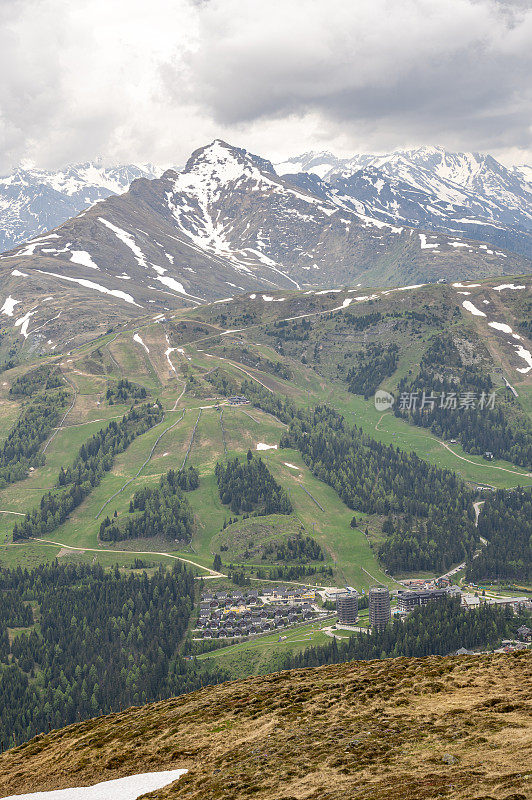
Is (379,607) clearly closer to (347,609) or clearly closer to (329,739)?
(347,609)

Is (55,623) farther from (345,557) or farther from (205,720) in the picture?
(205,720)

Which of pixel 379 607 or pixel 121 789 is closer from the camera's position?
pixel 121 789

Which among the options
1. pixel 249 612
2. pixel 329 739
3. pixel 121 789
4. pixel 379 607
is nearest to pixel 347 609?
pixel 379 607

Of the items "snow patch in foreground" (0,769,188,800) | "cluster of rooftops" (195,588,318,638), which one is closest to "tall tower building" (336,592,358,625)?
"cluster of rooftops" (195,588,318,638)

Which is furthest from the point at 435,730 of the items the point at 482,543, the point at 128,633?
the point at 482,543

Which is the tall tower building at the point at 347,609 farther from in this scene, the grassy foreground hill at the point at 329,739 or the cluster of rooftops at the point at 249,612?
the grassy foreground hill at the point at 329,739

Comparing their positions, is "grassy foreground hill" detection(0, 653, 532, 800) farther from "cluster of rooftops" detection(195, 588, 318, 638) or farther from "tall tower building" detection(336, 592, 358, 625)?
"cluster of rooftops" detection(195, 588, 318, 638)

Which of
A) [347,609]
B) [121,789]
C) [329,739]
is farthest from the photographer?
[347,609]

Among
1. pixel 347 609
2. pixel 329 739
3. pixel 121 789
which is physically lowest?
pixel 347 609
